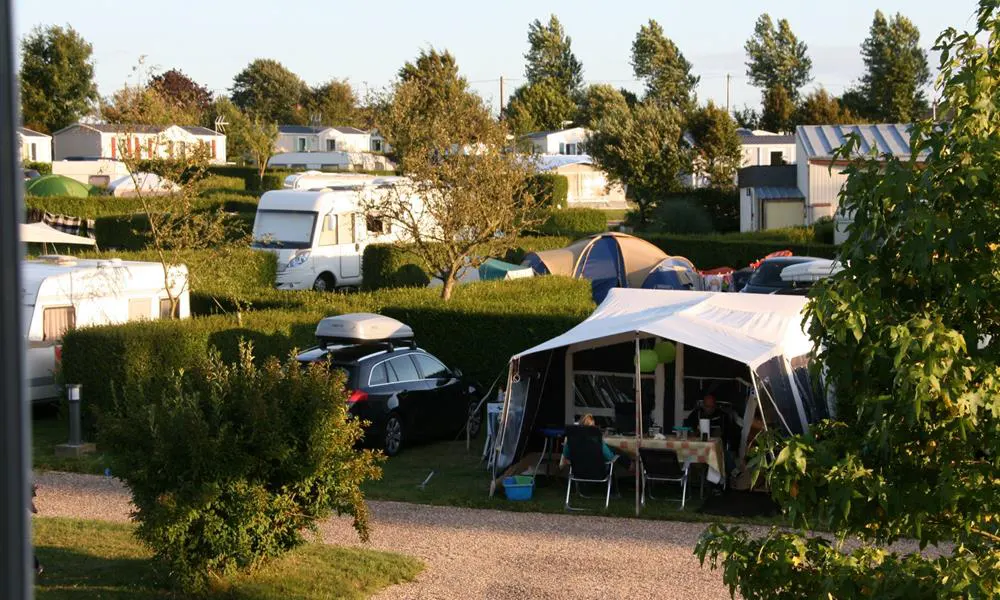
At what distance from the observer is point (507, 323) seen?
16125 millimetres

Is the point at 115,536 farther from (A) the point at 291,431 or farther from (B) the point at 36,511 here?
(A) the point at 291,431

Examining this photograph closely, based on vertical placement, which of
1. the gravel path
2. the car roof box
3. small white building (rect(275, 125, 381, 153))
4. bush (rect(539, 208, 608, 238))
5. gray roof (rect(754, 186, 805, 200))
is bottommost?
the gravel path

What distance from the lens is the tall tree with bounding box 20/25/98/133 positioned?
226 ft

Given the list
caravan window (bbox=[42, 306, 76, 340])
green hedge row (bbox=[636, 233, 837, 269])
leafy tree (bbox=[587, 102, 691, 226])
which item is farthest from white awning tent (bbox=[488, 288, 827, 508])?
leafy tree (bbox=[587, 102, 691, 226])

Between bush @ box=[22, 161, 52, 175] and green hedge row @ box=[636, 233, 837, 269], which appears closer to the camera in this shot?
green hedge row @ box=[636, 233, 837, 269]

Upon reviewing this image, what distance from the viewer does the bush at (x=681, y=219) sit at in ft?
120

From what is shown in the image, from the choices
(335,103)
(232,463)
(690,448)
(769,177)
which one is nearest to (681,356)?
(690,448)

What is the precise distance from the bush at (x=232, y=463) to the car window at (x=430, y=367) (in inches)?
224

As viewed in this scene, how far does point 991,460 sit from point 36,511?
886 centimetres

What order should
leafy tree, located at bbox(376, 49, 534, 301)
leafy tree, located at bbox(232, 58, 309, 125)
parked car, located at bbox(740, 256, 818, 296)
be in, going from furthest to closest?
leafy tree, located at bbox(232, 58, 309, 125) < parked car, located at bbox(740, 256, 818, 296) < leafy tree, located at bbox(376, 49, 534, 301)

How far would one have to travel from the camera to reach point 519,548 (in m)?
10.0

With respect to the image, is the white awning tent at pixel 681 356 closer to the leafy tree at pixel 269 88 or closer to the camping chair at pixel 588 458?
the camping chair at pixel 588 458

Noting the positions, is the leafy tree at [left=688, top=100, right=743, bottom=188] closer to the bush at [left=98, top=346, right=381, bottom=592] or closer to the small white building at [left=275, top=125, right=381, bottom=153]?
the bush at [left=98, top=346, right=381, bottom=592]

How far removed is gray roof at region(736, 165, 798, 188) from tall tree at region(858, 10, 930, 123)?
102 ft
